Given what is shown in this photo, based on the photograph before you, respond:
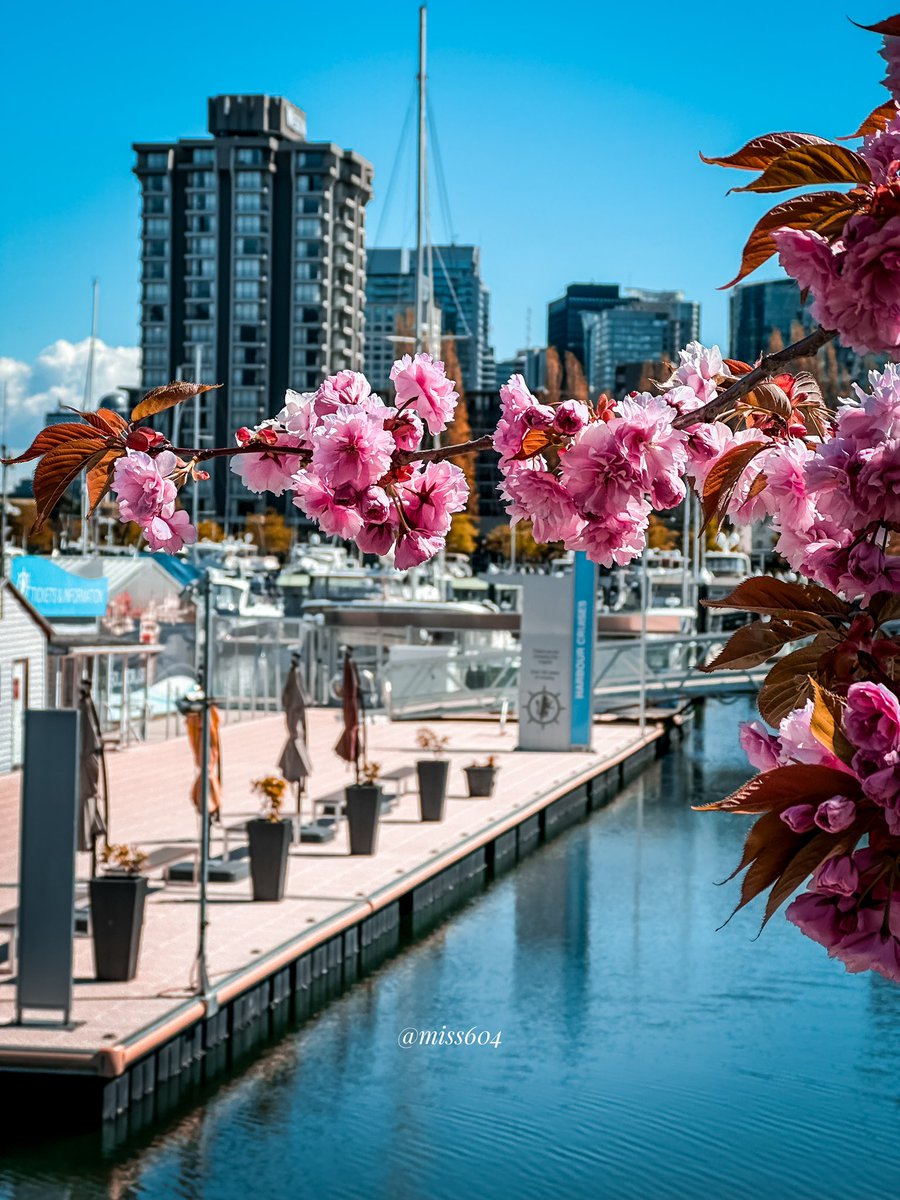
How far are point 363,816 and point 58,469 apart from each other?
12.0 metres

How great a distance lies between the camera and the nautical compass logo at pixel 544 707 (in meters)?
21.4

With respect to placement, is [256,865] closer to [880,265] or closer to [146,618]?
[880,265]

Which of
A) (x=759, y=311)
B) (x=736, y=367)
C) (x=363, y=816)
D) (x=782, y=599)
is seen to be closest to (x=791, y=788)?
(x=782, y=599)

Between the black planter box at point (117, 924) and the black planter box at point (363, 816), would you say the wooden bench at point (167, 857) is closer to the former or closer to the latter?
the black planter box at point (363, 816)

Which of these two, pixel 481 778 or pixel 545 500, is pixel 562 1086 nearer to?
pixel 481 778

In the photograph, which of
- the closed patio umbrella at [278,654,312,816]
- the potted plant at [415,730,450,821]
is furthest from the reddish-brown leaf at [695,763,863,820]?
the potted plant at [415,730,450,821]

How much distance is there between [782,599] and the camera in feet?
4.77

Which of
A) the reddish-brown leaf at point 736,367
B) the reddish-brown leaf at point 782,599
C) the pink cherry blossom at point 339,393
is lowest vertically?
the reddish-brown leaf at point 782,599

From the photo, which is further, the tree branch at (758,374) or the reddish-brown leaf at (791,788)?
the tree branch at (758,374)

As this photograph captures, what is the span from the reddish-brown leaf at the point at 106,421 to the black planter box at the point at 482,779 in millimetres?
15859

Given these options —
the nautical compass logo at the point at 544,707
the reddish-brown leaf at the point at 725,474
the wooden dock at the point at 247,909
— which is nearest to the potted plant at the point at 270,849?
the wooden dock at the point at 247,909

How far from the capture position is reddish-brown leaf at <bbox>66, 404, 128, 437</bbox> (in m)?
1.69

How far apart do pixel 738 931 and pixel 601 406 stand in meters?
13.1

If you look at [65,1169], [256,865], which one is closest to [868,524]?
[65,1169]
